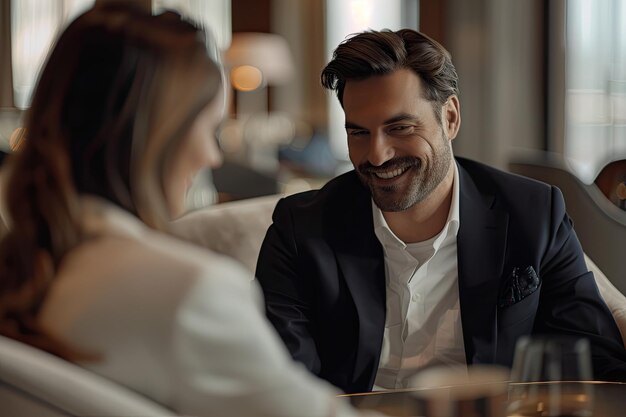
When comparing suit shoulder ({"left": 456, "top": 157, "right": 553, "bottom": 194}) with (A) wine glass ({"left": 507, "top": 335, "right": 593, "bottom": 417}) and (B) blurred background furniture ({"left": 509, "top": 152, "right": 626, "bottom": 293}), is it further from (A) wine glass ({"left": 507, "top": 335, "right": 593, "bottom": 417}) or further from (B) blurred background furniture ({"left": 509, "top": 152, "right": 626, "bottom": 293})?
(A) wine glass ({"left": 507, "top": 335, "right": 593, "bottom": 417})

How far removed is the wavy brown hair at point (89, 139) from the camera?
977 mm

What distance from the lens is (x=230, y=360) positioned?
94 cm

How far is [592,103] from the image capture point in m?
5.48

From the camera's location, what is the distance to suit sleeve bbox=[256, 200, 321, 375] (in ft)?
6.57

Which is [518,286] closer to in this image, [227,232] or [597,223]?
[227,232]

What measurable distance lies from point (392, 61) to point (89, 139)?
3.73 feet

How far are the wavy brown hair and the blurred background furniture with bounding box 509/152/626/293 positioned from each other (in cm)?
204

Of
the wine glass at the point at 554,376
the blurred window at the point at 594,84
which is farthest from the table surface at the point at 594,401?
the blurred window at the point at 594,84

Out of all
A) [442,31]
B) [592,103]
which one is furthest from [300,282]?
[442,31]

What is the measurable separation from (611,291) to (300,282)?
0.77m

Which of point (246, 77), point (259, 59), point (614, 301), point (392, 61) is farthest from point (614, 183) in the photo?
point (246, 77)

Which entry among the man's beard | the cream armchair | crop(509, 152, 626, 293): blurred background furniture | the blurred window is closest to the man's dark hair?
the man's beard

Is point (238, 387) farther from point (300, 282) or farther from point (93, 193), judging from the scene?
point (300, 282)

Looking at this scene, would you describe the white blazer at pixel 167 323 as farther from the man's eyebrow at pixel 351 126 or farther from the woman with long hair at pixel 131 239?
the man's eyebrow at pixel 351 126
